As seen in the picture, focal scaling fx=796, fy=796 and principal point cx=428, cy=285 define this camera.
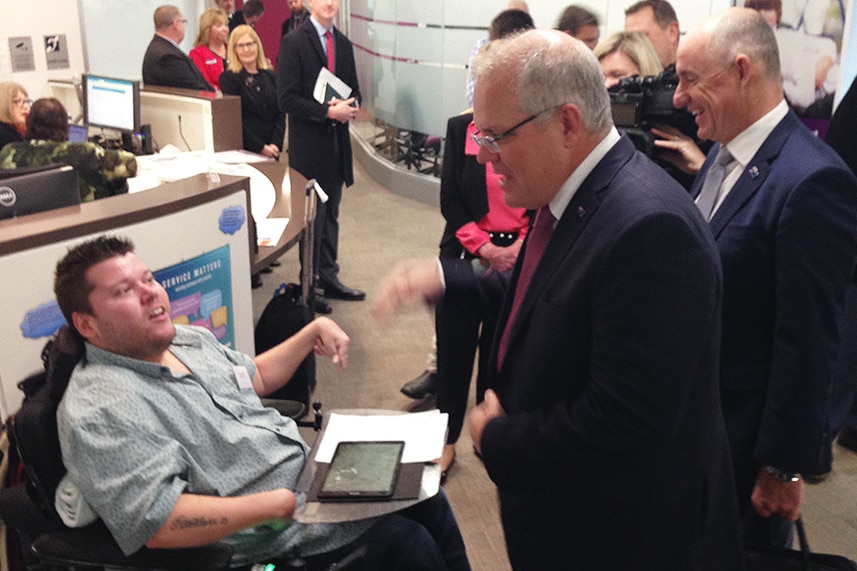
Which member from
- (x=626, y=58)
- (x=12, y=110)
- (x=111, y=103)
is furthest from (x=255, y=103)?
(x=626, y=58)

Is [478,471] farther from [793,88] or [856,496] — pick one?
[793,88]

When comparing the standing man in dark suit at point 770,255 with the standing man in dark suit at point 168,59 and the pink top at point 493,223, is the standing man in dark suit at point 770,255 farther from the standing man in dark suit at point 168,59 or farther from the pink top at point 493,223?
the standing man in dark suit at point 168,59

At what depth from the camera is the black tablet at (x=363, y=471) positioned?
1.70 meters

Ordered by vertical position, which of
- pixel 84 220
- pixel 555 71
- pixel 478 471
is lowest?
pixel 478 471

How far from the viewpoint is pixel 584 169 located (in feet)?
4.25

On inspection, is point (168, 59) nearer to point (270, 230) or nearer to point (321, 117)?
point (321, 117)

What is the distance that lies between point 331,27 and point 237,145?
0.98m

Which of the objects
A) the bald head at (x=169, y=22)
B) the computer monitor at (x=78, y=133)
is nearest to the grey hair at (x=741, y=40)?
the computer monitor at (x=78, y=133)

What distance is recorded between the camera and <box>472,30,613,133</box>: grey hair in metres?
A: 1.21

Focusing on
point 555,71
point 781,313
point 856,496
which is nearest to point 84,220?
point 555,71

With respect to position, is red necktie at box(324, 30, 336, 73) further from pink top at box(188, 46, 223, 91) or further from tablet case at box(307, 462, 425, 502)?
tablet case at box(307, 462, 425, 502)

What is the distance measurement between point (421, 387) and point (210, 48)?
390 cm

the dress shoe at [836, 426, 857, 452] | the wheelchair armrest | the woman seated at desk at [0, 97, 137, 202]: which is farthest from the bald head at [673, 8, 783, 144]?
the woman seated at desk at [0, 97, 137, 202]

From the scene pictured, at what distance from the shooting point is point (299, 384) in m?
3.24
